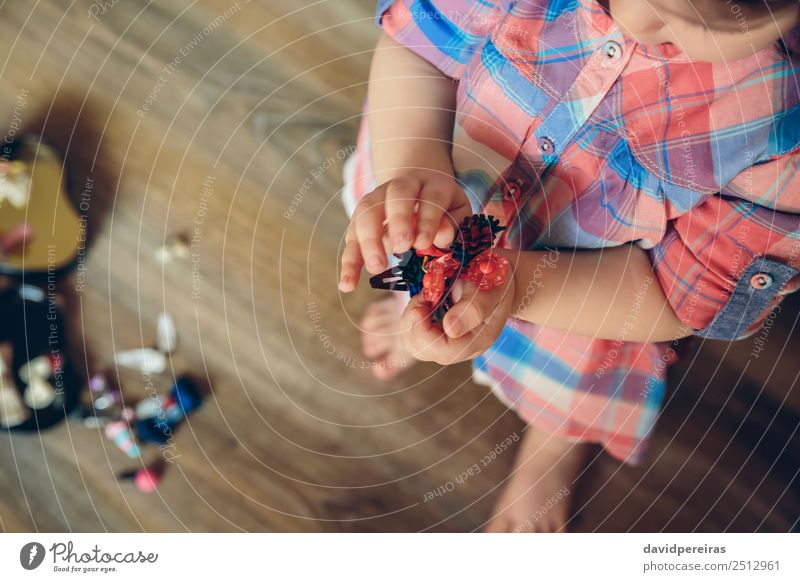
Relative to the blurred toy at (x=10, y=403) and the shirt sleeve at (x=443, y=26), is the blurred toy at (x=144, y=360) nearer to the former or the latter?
the blurred toy at (x=10, y=403)

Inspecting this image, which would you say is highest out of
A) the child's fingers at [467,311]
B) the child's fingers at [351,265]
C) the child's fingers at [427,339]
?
the child's fingers at [351,265]

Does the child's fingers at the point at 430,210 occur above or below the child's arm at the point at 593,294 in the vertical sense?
above

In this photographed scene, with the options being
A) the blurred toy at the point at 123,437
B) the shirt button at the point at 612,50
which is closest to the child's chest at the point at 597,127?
the shirt button at the point at 612,50

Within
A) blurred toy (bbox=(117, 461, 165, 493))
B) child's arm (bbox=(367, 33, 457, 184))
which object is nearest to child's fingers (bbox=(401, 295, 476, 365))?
child's arm (bbox=(367, 33, 457, 184))

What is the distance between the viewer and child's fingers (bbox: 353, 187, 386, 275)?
0.99ft

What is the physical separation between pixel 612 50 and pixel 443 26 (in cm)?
11

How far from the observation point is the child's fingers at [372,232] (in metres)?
0.30

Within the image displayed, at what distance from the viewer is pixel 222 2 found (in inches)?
15.4

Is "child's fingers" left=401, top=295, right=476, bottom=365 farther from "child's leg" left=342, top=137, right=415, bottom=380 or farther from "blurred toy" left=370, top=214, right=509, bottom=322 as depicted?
"child's leg" left=342, top=137, right=415, bottom=380

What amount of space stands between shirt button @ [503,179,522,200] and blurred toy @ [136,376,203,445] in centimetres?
27

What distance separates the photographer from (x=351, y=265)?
302 millimetres

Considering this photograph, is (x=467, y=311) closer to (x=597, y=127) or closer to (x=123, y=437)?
(x=597, y=127)

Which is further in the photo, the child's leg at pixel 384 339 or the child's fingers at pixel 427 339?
the child's leg at pixel 384 339

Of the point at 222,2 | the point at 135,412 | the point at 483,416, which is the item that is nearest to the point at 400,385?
the point at 483,416
